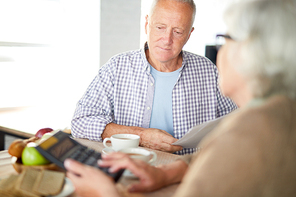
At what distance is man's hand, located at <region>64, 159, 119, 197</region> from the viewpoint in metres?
0.76

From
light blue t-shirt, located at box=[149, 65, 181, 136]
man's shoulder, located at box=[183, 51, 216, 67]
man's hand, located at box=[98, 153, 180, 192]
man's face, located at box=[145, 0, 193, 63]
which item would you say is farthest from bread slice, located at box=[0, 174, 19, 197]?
man's shoulder, located at box=[183, 51, 216, 67]

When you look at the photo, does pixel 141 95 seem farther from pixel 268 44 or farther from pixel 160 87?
pixel 268 44


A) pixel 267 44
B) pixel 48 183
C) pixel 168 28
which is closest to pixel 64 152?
pixel 48 183

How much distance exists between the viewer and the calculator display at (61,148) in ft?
3.05

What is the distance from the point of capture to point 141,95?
183cm

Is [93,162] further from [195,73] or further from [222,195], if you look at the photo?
[195,73]

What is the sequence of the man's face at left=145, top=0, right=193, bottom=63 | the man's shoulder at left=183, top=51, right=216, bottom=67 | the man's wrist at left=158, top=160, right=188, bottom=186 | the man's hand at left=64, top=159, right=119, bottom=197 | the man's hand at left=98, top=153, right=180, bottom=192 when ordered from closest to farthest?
the man's hand at left=64, top=159, right=119, bottom=197, the man's hand at left=98, top=153, right=180, bottom=192, the man's wrist at left=158, top=160, right=188, bottom=186, the man's face at left=145, top=0, right=193, bottom=63, the man's shoulder at left=183, top=51, right=216, bottom=67

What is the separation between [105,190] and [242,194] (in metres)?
0.35

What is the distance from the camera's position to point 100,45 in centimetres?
500

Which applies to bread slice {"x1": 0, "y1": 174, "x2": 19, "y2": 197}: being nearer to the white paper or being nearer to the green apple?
the green apple

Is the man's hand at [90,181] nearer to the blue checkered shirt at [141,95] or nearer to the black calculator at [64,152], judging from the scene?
the black calculator at [64,152]

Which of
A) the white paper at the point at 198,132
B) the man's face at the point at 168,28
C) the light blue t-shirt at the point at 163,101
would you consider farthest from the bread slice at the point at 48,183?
the man's face at the point at 168,28

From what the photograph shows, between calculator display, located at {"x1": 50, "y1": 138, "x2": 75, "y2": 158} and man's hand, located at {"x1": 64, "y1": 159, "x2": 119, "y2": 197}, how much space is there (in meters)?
0.12

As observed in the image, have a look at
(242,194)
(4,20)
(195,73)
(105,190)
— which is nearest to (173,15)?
(195,73)
